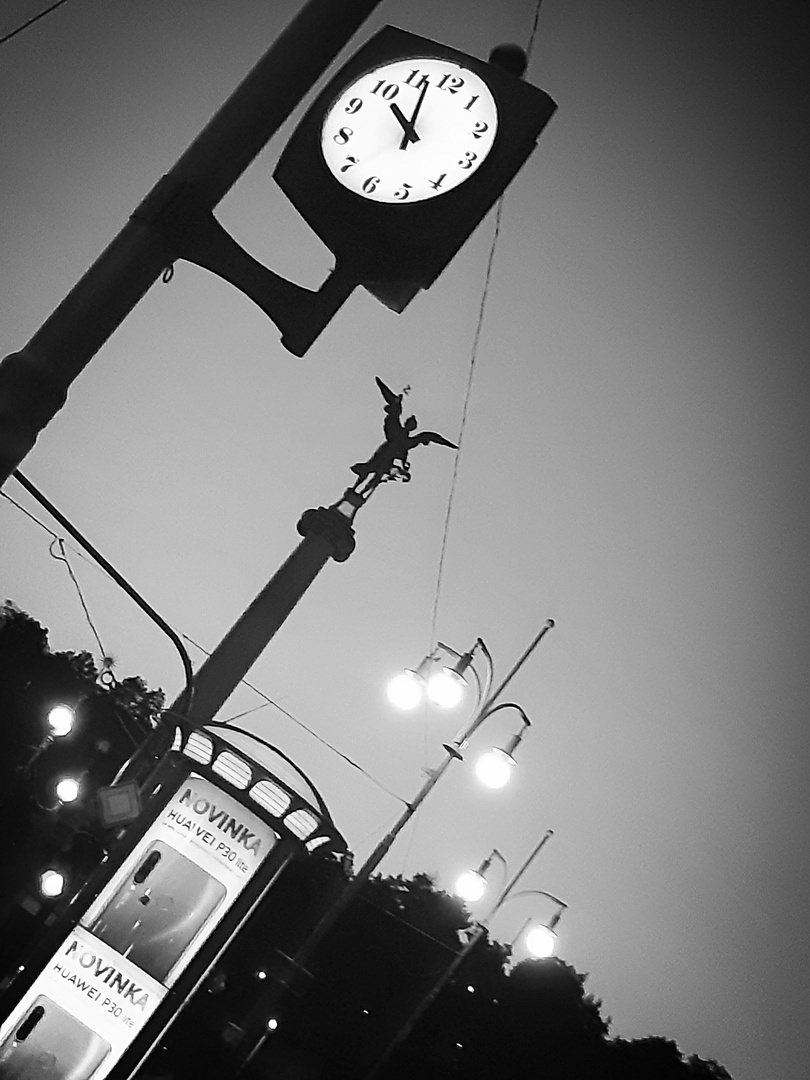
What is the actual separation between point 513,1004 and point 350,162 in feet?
159

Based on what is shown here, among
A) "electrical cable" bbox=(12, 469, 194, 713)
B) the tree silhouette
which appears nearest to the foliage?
the tree silhouette

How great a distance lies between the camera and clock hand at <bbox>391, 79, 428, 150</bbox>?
2725 millimetres

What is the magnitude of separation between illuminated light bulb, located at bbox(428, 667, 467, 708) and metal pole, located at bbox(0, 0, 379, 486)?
37.6ft

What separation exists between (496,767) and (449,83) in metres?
12.7

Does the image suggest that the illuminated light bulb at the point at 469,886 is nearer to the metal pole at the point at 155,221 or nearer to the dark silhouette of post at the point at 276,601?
the dark silhouette of post at the point at 276,601

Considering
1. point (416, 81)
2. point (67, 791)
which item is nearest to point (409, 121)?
point (416, 81)

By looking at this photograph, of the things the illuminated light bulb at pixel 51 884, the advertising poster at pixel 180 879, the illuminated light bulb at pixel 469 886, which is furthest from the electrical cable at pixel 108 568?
the illuminated light bulb at pixel 51 884

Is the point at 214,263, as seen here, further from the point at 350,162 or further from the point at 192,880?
the point at 192,880

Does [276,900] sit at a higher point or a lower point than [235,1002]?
higher

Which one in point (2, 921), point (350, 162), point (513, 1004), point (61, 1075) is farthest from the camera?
point (513, 1004)

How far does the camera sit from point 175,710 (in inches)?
369

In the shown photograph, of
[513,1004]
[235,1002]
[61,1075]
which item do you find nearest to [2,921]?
[235,1002]

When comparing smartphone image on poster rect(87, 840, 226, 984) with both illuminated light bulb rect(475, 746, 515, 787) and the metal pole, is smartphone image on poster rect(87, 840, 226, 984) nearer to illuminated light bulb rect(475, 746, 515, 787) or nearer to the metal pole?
illuminated light bulb rect(475, 746, 515, 787)

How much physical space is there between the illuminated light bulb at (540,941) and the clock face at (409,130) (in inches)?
675
